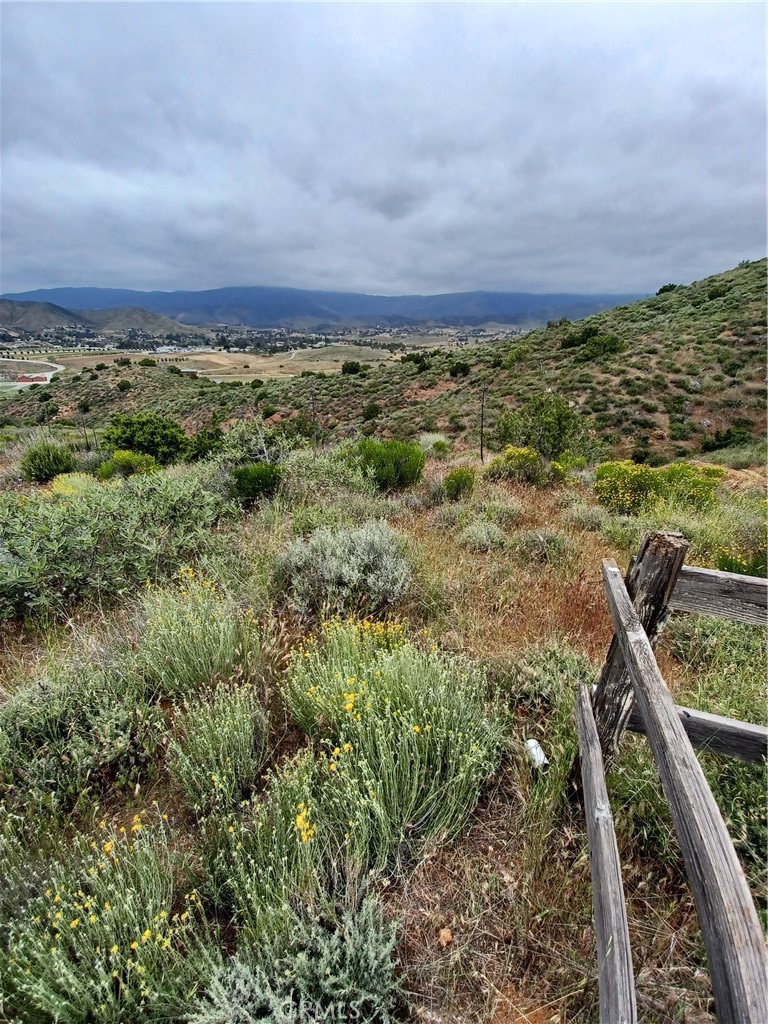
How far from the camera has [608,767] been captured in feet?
7.25

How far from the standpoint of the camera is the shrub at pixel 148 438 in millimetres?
13609

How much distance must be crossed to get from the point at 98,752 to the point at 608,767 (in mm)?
2649

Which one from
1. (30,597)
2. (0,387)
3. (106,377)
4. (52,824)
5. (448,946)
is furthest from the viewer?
(106,377)

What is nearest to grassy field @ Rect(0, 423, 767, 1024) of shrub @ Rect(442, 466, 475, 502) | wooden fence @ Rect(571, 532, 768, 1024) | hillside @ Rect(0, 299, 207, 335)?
wooden fence @ Rect(571, 532, 768, 1024)

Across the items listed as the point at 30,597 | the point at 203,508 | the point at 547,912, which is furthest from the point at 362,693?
the point at 203,508

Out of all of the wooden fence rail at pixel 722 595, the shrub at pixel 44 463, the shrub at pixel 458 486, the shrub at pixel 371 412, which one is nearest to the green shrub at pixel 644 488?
the shrub at pixel 458 486

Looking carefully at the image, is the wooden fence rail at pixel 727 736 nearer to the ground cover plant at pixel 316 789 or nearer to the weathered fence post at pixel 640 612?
the weathered fence post at pixel 640 612

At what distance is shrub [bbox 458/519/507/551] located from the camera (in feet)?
17.9

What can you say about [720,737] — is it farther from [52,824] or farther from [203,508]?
[203,508]

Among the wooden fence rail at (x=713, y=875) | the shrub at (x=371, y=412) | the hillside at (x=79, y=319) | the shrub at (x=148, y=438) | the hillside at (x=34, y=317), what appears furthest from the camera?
the hillside at (x=79, y=319)

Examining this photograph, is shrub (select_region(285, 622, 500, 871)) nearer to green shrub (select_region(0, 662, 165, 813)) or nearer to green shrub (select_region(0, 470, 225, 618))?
green shrub (select_region(0, 662, 165, 813))

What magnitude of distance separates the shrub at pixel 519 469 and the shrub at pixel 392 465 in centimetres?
160

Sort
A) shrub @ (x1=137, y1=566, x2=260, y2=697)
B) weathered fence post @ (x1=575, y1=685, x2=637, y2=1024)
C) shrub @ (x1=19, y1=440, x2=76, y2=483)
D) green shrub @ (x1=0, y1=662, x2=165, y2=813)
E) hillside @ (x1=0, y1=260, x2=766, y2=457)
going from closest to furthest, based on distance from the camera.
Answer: weathered fence post @ (x1=575, y1=685, x2=637, y2=1024) < green shrub @ (x1=0, y1=662, x2=165, y2=813) < shrub @ (x1=137, y1=566, x2=260, y2=697) < shrub @ (x1=19, y1=440, x2=76, y2=483) < hillside @ (x1=0, y1=260, x2=766, y2=457)

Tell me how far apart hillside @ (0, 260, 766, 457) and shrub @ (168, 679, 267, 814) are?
1040cm
